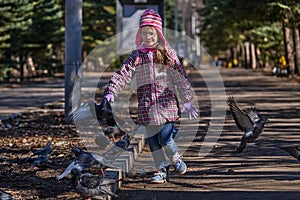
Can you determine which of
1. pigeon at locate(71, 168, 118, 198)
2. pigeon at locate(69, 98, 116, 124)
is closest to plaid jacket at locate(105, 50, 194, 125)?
pigeon at locate(71, 168, 118, 198)

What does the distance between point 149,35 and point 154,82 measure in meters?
0.56

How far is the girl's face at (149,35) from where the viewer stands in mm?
8758

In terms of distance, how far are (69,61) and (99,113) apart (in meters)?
5.98

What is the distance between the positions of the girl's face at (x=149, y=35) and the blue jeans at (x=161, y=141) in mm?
1000

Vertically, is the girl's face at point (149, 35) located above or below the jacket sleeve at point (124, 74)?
above

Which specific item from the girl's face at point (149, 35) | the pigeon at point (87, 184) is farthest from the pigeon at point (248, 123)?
the pigeon at point (87, 184)

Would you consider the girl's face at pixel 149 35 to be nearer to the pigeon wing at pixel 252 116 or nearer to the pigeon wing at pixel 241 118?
the pigeon wing at pixel 241 118

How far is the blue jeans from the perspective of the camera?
9.03 m

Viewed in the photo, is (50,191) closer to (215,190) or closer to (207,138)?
(215,190)

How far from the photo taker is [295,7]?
31.0 metres

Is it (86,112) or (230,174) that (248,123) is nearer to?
(230,174)

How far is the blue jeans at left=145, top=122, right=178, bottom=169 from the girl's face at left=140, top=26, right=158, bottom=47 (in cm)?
100

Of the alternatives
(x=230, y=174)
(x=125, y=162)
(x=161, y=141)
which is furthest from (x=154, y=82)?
(x=230, y=174)

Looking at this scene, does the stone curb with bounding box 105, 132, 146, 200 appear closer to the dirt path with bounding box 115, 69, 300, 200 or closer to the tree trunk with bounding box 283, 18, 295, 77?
the dirt path with bounding box 115, 69, 300, 200
